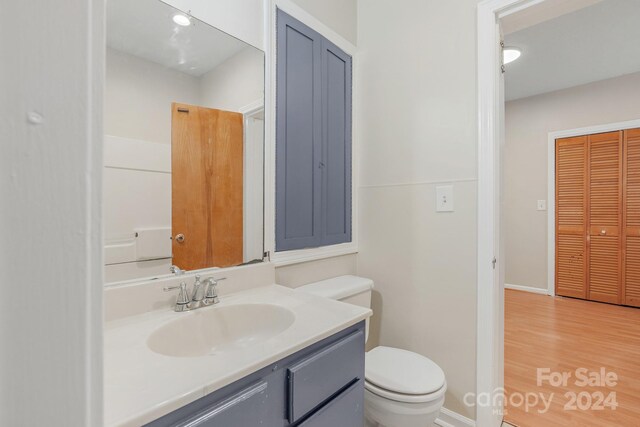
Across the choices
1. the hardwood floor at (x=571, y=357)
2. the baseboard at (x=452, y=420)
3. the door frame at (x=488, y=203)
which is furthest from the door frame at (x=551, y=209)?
the baseboard at (x=452, y=420)

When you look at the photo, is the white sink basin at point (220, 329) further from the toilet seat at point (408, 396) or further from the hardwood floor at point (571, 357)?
the hardwood floor at point (571, 357)

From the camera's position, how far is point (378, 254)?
1.85 m

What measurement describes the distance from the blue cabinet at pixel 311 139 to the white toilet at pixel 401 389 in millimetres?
394

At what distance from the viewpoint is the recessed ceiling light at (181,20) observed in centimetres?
112

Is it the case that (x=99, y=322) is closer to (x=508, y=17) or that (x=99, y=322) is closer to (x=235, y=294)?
(x=235, y=294)

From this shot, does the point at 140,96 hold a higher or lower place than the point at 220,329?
higher

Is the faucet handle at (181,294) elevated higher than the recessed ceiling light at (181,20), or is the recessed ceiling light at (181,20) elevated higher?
the recessed ceiling light at (181,20)

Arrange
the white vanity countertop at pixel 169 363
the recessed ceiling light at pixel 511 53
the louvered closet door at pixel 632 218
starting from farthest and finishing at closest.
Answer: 1. the louvered closet door at pixel 632 218
2. the recessed ceiling light at pixel 511 53
3. the white vanity countertop at pixel 169 363

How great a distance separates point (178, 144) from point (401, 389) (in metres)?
1.29

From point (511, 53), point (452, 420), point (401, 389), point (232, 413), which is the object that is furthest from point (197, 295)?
point (511, 53)

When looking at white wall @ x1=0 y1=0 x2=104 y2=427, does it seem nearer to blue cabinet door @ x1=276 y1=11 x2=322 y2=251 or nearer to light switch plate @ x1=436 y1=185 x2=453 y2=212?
blue cabinet door @ x1=276 y1=11 x2=322 y2=251

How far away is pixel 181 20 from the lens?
1.14 meters

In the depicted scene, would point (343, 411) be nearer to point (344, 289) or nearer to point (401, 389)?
point (401, 389)

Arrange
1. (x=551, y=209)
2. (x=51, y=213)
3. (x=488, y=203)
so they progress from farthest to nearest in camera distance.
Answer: (x=551, y=209)
(x=488, y=203)
(x=51, y=213)
